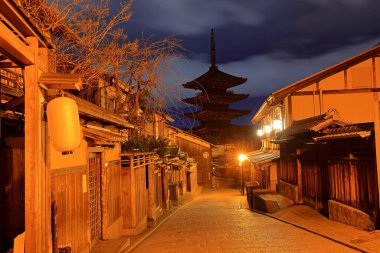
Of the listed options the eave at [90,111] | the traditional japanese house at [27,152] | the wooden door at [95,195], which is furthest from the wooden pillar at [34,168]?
the wooden door at [95,195]

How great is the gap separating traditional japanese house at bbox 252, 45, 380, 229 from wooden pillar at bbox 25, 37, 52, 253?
8.60 metres

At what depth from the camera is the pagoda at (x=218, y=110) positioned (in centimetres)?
5431

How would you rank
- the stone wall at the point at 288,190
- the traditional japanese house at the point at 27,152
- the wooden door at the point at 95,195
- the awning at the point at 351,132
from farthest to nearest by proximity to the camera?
the stone wall at the point at 288,190 → the awning at the point at 351,132 → the wooden door at the point at 95,195 → the traditional japanese house at the point at 27,152

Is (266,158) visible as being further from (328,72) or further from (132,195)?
(132,195)

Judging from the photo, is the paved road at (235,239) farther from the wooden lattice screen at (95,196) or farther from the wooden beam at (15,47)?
the wooden beam at (15,47)

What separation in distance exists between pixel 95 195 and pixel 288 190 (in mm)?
12319

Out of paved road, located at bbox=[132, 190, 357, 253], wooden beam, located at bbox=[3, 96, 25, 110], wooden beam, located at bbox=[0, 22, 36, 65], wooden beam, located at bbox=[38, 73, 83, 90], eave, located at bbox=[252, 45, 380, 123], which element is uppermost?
eave, located at bbox=[252, 45, 380, 123]

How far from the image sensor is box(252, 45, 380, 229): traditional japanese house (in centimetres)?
1129

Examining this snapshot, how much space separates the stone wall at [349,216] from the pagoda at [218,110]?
40.3 m

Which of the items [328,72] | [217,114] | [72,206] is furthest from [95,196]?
[217,114]

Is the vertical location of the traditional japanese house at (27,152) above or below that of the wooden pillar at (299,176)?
above

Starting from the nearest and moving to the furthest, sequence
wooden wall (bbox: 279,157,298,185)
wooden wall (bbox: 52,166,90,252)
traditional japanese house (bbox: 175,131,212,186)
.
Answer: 1. wooden wall (bbox: 52,166,90,252)
2. wooden wall (bbox: 279,157,298,185)
3. traditional japanese house (bbox: 175,131,212,186)

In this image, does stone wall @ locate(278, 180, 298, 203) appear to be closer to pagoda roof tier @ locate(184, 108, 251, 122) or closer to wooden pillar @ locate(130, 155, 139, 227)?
wooden pillar @ locate(130, 155, 139, 227)

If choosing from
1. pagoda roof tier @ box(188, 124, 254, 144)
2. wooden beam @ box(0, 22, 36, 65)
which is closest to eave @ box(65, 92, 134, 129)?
wooden beam @ box(0, 22, 36, 65)
